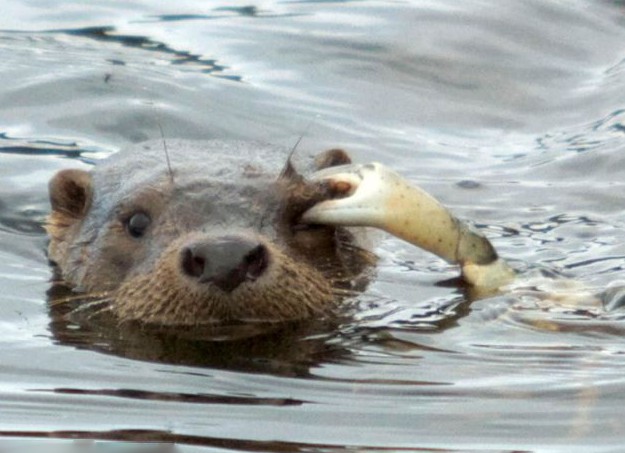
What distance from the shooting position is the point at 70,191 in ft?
26.7

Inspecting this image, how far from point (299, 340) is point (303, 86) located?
16.1 feet

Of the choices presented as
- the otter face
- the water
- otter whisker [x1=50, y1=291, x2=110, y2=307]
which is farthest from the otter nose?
otter whisker [x1=50, y1=291, x2=110, y2=307]

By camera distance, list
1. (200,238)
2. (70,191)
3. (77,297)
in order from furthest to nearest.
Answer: (70,191) < (77,297) < (200,238)

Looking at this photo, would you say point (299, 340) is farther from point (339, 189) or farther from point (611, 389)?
point (611, 389)

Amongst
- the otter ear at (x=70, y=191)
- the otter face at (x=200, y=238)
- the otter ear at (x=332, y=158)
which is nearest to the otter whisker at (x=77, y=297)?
the otter face at (x=200, y=238)

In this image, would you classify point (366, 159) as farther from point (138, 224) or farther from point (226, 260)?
point (226, 260)

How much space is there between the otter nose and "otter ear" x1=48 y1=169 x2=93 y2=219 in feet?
5.21

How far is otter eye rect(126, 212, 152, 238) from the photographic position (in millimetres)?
7344

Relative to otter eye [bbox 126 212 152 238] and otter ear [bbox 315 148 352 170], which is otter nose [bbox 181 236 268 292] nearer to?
otter eye [bbox 126 212 152 238]

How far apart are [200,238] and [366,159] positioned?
3.96 m

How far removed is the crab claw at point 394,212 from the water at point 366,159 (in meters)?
0.25

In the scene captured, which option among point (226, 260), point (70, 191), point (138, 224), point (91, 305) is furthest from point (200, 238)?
point (70, 191)

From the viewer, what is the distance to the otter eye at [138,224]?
7344mm

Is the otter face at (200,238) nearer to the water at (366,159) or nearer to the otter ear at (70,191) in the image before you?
the otter ear at (70,191)
